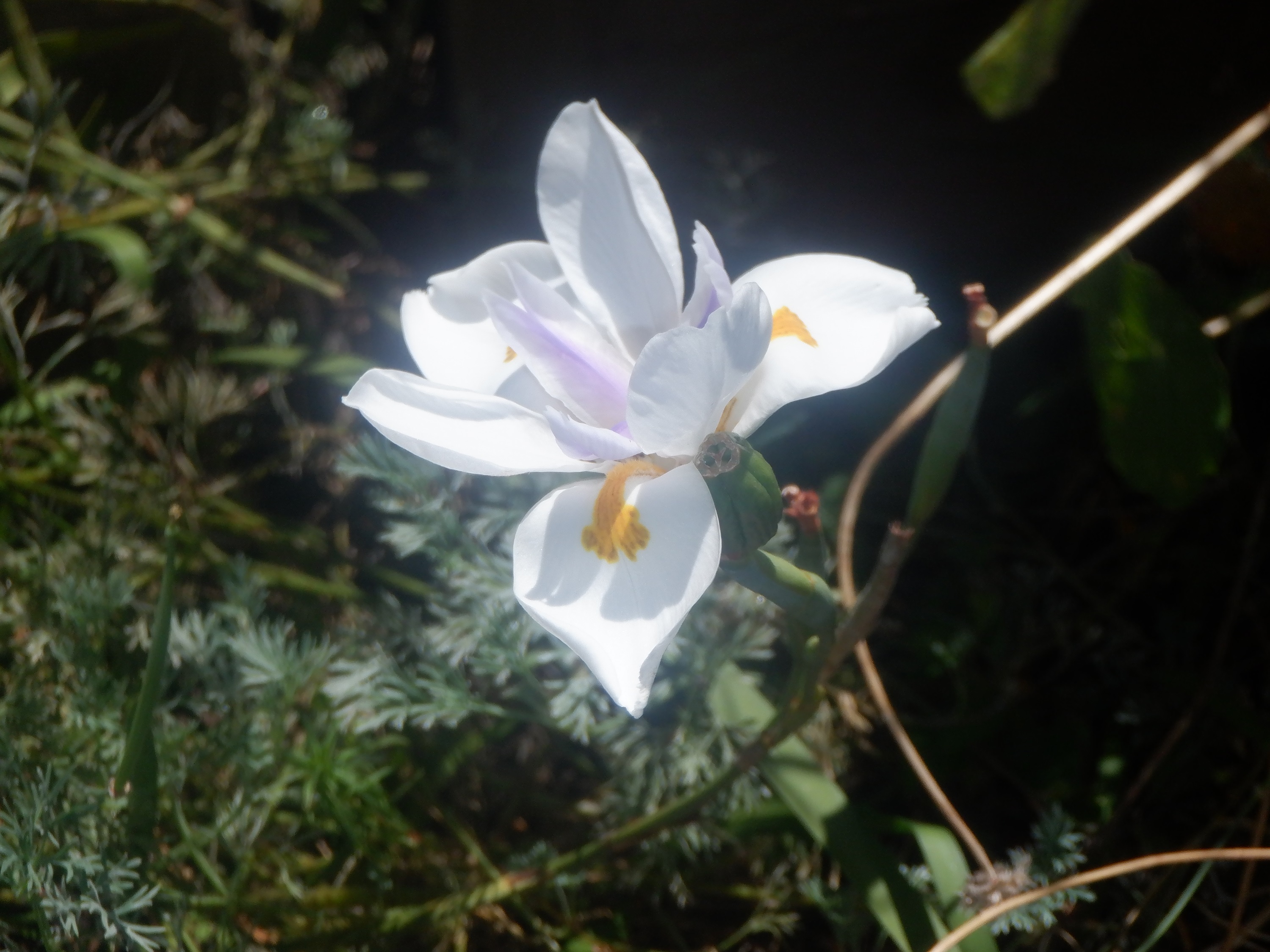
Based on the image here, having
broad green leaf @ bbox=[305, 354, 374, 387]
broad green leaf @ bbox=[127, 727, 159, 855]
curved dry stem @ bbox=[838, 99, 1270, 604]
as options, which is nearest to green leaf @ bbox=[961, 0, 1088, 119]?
curved dry stem @ bbox=[838, 99, 1270, 604]

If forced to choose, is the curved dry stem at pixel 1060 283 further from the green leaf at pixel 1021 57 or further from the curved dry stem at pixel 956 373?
the green leaf at pixel 1021 57

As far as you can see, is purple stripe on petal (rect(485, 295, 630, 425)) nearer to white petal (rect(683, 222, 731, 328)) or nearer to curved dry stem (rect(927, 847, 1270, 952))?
white petal (rect(683, 222, 731, 328))

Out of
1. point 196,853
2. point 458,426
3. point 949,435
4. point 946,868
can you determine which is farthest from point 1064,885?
point 196,853

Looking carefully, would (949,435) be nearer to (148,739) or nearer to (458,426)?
(458,426)

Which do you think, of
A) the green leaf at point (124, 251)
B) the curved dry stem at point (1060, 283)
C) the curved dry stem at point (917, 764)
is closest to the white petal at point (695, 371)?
the curved dry stem at point (917, 764)

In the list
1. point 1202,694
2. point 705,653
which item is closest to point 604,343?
point 705,653

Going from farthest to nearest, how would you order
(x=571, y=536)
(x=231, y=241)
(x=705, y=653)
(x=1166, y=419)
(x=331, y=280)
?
(x=331, y=280)
(x=231, y=241)
(x=1166, y=419)
(x=705, y=653)
(x=571, y=536)

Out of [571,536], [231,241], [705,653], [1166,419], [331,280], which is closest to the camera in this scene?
[571,536]

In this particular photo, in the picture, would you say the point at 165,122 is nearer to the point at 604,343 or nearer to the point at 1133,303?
the point at 604,343
